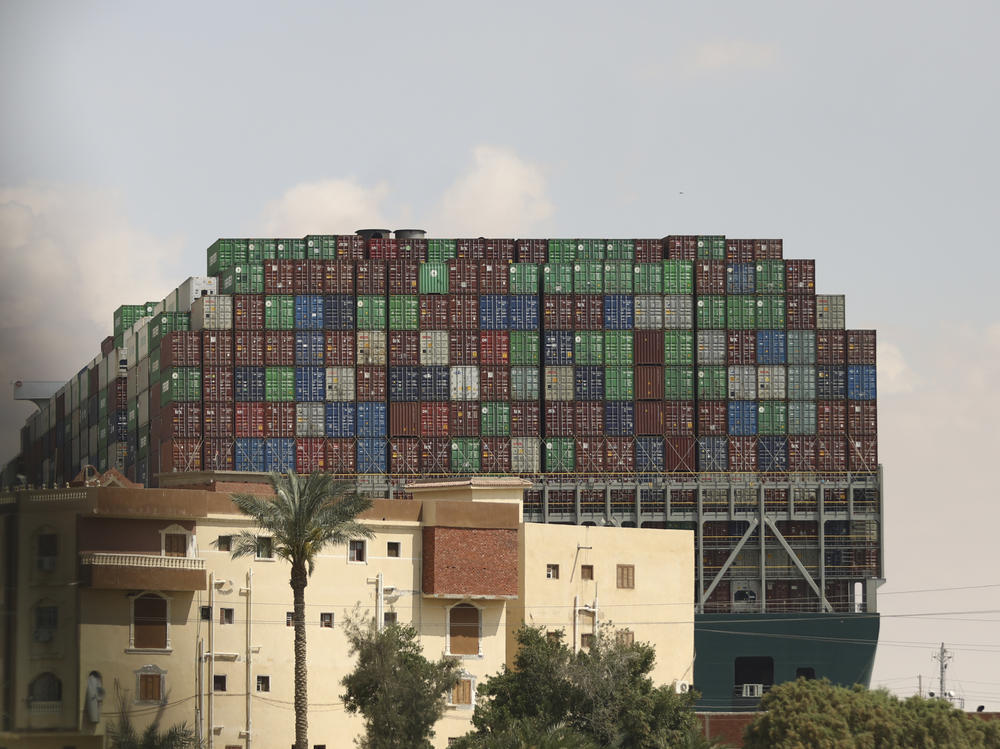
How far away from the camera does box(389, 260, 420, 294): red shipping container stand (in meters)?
140

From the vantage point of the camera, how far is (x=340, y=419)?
137 metres

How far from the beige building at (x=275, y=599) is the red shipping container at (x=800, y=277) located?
5730 cm

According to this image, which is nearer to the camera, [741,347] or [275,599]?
[275,599]


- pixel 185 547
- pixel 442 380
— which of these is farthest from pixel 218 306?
pixel 185 547

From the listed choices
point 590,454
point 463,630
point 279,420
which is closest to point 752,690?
point 590,454

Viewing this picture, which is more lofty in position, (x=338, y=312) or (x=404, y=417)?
(x=338, y=312)

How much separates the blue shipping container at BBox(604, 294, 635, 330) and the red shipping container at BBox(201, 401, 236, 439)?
31807 millimetres

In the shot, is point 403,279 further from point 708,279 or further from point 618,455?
point 708,279

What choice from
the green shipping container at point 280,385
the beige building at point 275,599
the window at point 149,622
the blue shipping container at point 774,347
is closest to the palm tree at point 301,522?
the beige building at point 275,599

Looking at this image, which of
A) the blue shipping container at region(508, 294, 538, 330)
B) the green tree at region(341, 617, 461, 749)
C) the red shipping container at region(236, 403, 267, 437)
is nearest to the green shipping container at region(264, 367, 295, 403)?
the red shipping container at region(236, 403, 267, 437)

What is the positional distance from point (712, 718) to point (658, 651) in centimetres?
962

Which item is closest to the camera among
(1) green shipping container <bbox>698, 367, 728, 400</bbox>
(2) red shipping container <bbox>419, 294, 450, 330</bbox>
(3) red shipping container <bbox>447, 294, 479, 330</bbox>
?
(3) red shipping container <bbox>447, 294, 479, 330</bbox>

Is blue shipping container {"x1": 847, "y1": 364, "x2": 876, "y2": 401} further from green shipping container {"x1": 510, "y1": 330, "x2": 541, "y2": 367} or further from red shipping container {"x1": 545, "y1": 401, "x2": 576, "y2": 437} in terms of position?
green shipping container {"x1": 510, "y1": 330, "x2": 541, "y2": 367}

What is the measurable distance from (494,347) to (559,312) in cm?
610
